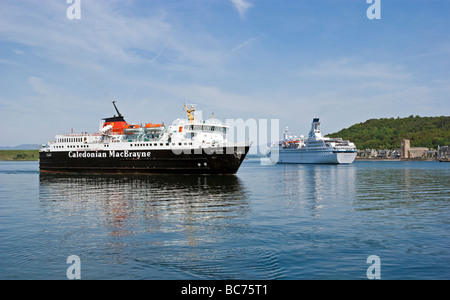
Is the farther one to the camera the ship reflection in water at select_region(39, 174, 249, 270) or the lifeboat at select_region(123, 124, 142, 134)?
the lifeboat at select_region(123, 124, 142, 134)

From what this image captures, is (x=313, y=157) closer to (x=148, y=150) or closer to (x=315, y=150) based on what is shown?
(x=315, y=150)

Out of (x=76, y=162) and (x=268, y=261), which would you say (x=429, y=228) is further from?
(x=76, y=162)

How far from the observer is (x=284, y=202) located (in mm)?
23000

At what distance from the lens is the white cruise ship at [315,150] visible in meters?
107

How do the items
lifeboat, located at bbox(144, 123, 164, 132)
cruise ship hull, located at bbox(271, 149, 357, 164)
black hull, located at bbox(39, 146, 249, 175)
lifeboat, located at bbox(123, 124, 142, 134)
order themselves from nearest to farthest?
black hull, located at bbox(39, 146, 249, 175) < lifeboat, located at bbox(144, 123, 164, 132) < lifeboat, located at bbox(123, 124, 142, 134) < cruise ship hull, located at bbox(271, 149, 357, 164)

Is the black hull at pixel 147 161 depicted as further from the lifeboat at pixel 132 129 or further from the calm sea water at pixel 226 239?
the calm sea water at pixel 226 239

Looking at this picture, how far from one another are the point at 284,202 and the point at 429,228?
9.41 m

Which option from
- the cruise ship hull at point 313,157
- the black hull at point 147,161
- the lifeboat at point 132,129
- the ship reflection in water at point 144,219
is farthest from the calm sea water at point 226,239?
the cruise ship hull at point 313,157

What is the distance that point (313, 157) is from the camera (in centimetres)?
11550

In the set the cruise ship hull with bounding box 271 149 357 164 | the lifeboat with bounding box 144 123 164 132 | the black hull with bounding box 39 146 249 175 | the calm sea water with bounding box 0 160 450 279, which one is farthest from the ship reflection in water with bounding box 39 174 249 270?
the cruise ship hull with bounding box 271 149 357 164

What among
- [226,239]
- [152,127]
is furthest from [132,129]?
[226,239]

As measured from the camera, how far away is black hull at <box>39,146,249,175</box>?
44.9 meters

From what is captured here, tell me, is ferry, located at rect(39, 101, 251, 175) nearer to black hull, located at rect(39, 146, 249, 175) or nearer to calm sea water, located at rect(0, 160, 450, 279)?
black hull, located at rect(39, 146, 249, 175)
